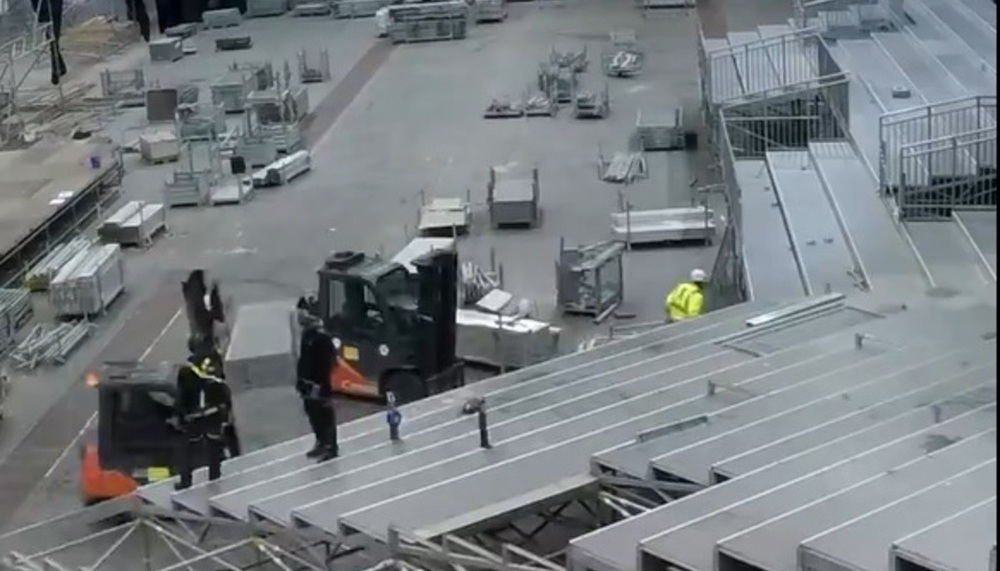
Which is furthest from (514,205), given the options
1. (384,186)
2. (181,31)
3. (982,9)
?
(181,31)

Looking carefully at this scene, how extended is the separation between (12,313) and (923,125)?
11.0 m

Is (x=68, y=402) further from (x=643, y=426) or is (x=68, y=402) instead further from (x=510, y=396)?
(x=643, y=426)

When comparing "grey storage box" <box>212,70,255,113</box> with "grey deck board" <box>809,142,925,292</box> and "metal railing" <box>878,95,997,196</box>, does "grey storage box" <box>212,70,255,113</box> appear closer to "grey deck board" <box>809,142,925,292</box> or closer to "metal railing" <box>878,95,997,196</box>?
"grey deck board" <box>809,142,925,292</box>

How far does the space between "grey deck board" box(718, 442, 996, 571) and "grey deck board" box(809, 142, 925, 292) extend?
5.88 meters

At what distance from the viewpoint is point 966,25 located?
2620 centimetres

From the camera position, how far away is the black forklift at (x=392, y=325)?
16859 millimetres

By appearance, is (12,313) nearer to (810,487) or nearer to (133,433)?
(133,433)

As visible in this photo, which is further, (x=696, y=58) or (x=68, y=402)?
(x=696, y=58)

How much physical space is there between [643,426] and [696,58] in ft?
84.8

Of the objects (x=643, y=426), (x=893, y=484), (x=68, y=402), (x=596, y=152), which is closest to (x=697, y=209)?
(x=596, y=152)

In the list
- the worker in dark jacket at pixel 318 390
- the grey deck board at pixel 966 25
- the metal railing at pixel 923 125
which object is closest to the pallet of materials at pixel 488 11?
the grey deck board at pixel 966 25

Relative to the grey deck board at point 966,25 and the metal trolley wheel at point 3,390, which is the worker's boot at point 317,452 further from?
the grey deck board at point 966,25

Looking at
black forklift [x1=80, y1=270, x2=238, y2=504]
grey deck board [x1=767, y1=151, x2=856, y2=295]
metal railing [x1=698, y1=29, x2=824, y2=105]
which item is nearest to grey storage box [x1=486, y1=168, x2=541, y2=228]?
metal railing [x1=698, y1=29, x2=824, y2=105]

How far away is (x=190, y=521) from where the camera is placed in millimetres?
11180
